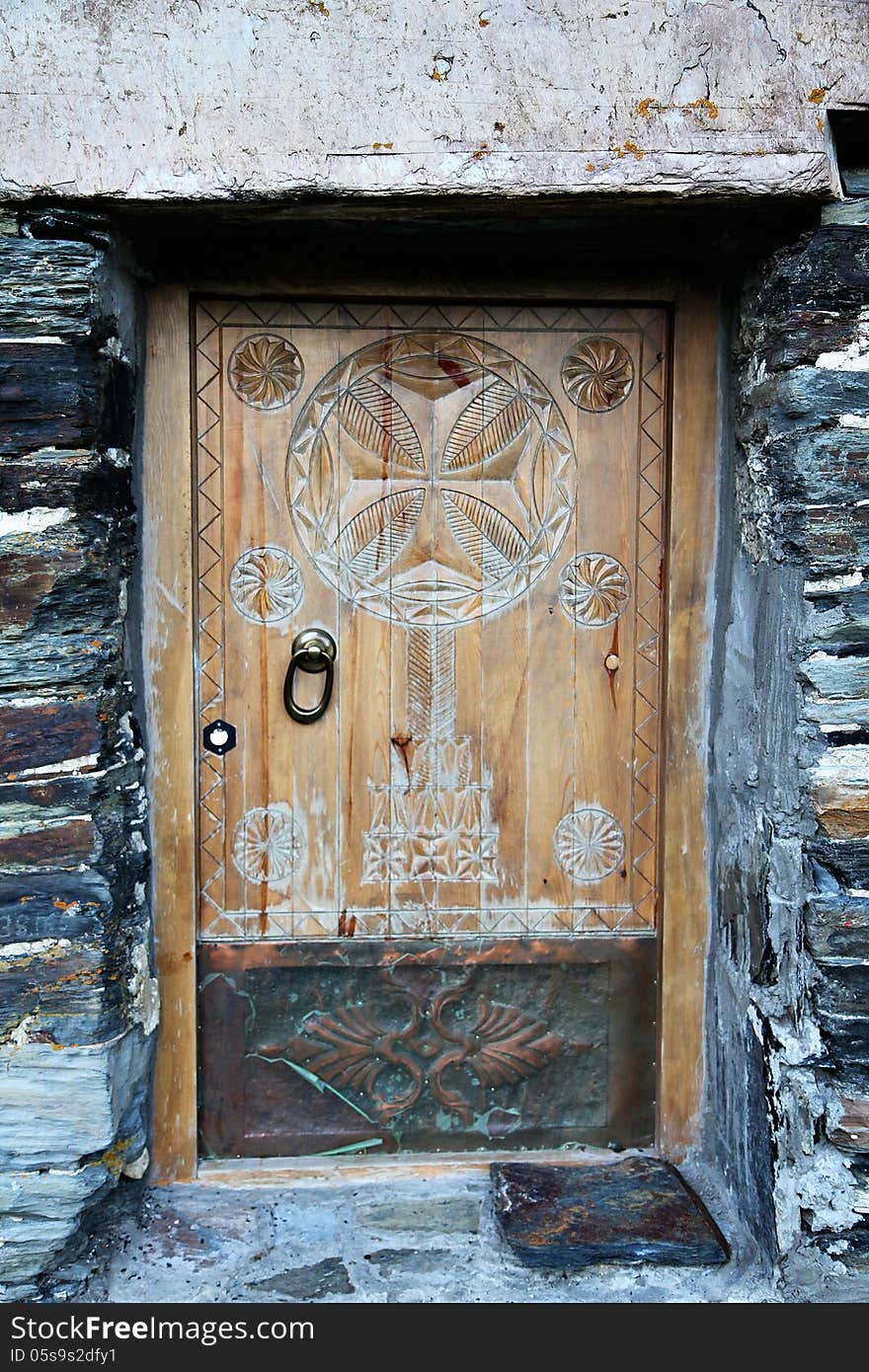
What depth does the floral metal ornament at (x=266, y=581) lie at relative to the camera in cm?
218

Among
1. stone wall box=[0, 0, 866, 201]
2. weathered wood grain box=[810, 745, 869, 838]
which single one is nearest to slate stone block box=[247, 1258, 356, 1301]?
weathered wood grain box=[810, 745, 869, 838]

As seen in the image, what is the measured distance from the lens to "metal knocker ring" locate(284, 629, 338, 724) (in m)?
2.17

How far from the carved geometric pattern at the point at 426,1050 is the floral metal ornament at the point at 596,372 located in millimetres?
1216

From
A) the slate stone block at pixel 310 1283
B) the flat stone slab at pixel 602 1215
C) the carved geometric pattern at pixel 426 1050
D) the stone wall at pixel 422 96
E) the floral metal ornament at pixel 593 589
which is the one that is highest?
the stone wall at pixel 422 96

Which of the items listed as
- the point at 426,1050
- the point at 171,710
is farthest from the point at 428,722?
the point at 426,1050

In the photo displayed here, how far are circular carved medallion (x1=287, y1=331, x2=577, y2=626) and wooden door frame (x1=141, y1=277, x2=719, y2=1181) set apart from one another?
0.55 ft

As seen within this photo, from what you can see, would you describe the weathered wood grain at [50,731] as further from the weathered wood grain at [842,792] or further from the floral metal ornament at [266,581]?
the weathered wood grain at [842,792]

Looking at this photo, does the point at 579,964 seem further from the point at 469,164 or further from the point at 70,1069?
the point at 469,164

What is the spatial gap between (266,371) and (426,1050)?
1413mm

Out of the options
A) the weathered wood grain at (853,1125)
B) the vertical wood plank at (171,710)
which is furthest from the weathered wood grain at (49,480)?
the weathered wood grain at (853,1125)

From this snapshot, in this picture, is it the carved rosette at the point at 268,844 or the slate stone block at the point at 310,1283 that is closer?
the slate stone block at the point at 310,1283

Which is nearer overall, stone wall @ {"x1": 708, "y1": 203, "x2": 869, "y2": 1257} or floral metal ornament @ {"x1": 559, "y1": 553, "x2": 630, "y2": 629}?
stone wall @ {"x1": 708, "y1": 203, "x2": 869, "y2": 1257}

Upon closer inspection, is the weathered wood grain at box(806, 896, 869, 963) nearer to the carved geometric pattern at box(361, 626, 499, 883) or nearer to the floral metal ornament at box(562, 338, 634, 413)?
the carved geometric pattern at box(361, 626, 499, 883)

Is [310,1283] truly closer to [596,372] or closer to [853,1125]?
[853,1125]
